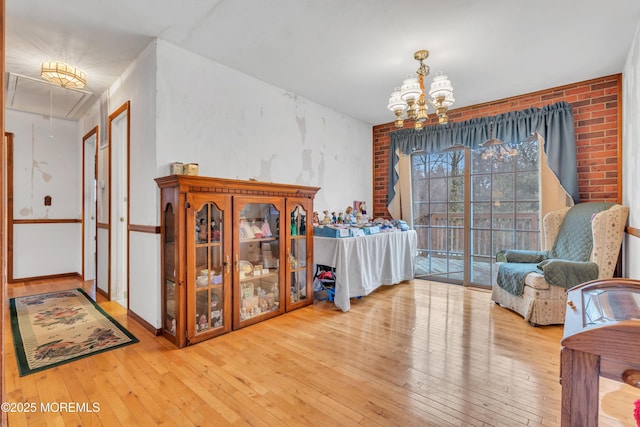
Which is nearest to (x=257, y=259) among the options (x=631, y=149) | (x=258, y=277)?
(x=258, y=277)

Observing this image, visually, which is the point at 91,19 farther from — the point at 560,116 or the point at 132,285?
the point at 560,116

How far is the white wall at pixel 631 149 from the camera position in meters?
2.47

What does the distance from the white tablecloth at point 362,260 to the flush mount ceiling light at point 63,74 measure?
3000 millimetres

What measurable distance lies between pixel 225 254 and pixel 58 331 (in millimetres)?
1649

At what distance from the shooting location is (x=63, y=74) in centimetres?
297

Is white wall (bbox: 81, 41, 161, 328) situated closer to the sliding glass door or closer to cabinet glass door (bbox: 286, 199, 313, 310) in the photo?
cabinet glass door (bbox: 286, 199, 313, 310)

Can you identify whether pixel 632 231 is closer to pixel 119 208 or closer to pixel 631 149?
pixel 631 149

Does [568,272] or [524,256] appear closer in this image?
[568,272]

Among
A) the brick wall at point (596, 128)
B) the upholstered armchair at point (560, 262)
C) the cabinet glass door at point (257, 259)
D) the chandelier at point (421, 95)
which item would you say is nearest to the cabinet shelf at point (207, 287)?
the cabinet glass door at point (257, 259)

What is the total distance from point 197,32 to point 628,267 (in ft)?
14.4

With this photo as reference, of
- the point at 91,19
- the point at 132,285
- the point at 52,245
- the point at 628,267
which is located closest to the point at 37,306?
the point at 132,285

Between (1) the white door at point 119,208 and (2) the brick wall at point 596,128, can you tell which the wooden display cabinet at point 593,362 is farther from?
(1) the white door at point 119,208

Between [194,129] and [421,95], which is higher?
[421,95]

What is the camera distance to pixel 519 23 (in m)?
2.30
